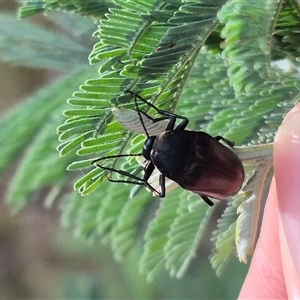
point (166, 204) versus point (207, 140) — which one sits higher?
point (207, 140)

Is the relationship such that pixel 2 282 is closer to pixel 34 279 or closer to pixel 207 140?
pixel 34 279

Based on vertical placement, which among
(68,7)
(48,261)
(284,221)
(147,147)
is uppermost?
(68,7)

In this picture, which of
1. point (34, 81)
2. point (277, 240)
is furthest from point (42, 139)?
point (34, 81)

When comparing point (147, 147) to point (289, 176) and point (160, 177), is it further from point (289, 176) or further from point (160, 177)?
A: point (289, 176)

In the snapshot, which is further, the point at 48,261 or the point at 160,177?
the point at 48,261

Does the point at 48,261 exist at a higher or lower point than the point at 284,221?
lower

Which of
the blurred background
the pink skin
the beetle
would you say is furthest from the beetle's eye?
the blurred background

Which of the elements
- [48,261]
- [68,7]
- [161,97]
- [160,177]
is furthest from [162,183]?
[48,261]
